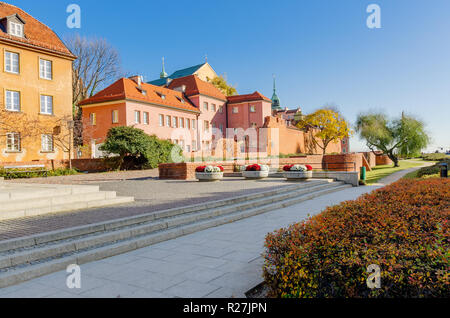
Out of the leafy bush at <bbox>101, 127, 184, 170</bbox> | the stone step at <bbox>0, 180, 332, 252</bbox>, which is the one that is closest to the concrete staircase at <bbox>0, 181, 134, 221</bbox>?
the stone step at <bbox>0, 180, 332, 252</bbox>

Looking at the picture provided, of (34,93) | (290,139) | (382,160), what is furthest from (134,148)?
(382,160)

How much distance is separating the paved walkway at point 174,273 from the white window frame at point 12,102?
22220 millimetres

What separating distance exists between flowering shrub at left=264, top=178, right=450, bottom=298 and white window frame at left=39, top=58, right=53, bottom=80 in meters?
26.1

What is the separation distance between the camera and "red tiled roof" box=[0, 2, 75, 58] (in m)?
23.6

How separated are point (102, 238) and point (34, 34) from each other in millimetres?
25262

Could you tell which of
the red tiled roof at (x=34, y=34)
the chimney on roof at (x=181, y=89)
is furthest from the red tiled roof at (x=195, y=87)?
the red tiled roof at (x=34, y=34)

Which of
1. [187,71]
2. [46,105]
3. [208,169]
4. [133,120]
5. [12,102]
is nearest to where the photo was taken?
[208,169]

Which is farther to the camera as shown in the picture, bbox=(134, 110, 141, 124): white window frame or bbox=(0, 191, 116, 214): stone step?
bbox=(134, 110, 141, 124): white window frame

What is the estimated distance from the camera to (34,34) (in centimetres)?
2484

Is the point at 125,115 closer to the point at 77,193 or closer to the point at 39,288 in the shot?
the point at 77,193

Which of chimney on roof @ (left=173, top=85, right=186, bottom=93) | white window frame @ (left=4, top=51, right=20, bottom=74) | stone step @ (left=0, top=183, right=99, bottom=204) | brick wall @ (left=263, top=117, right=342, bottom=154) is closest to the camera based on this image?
stone step @ (left=0, top=183, right=99, bottom=204)

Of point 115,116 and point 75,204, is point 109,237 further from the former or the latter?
point 115,116

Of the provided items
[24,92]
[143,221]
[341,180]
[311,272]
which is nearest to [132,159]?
[24,92]

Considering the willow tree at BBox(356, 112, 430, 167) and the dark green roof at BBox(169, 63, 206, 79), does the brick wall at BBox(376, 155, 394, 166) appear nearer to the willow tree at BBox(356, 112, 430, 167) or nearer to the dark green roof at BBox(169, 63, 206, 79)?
the willow tree at BBox(356, 112, 430, 167)
